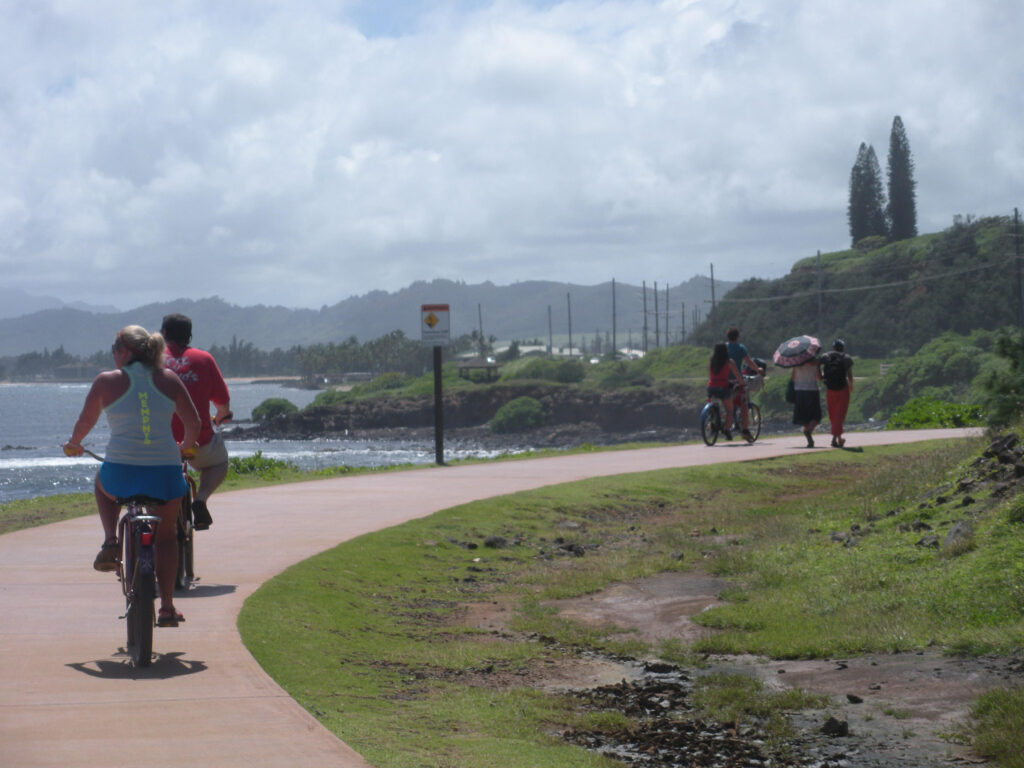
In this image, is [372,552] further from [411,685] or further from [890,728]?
[890,728]

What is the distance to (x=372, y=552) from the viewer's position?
10930 mm

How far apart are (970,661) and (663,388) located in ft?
271

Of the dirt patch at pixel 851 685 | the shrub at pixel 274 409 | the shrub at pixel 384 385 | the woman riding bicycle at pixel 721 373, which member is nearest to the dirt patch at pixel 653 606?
the dirt patch at pixel 851 685

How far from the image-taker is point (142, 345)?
265 inches

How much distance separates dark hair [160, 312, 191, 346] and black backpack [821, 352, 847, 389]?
1315 cm

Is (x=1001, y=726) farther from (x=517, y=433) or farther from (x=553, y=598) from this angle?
(x=517, y=433)

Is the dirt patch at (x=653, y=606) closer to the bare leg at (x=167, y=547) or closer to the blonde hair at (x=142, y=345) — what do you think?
the bare leg at (x=167, y=547)

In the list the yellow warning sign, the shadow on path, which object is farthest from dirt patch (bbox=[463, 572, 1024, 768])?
the yellow warning sign

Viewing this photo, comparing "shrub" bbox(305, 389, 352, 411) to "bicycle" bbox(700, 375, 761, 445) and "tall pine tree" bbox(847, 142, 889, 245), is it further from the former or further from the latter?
"bicycle" bbox(700, 375, 761, 445)

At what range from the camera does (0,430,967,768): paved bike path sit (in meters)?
5.02

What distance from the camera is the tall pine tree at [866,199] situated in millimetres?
135625

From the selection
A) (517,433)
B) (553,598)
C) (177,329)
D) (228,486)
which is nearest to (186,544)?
(177,329)

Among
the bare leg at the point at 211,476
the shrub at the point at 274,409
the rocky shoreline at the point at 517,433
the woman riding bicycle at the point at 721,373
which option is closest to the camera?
the bare leg at the point at 211,476

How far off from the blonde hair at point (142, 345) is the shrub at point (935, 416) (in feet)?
74.8
